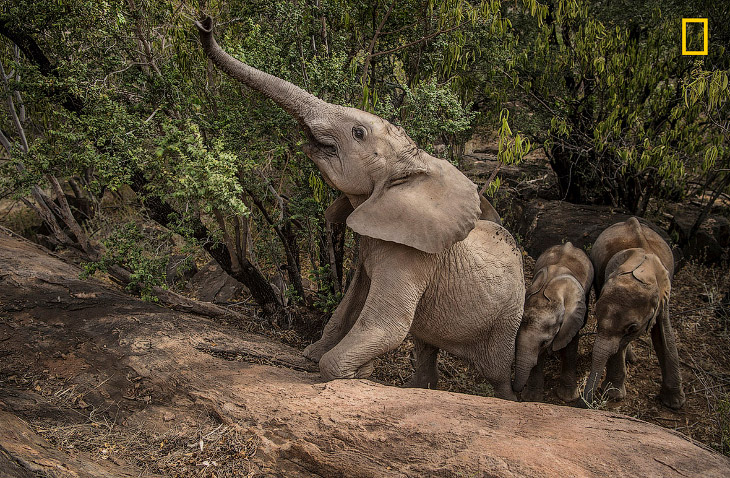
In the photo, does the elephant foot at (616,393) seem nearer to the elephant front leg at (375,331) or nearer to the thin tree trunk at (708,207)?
the elephant front leg at (375,331)

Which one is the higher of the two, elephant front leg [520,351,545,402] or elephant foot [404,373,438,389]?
elephant foot [404,373,438,389]

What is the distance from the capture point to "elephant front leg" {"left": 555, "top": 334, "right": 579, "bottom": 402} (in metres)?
6.16

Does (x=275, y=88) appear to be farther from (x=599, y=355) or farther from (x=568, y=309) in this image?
(x=599, y=355)

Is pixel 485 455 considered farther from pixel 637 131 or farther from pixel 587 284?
pixel 637 131

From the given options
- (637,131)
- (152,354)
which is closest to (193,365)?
(152,354)

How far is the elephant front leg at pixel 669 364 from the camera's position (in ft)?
20.6

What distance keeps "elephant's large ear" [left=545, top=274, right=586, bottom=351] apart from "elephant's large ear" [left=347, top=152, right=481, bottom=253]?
A: 6.00 feet

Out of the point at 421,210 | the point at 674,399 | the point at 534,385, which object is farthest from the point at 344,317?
the point at 674,399

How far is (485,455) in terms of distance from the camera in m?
3.19

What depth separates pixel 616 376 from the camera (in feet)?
20.3

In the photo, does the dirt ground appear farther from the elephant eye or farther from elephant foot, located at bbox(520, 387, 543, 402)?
the elephant eye

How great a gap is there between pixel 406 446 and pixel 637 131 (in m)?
6.63

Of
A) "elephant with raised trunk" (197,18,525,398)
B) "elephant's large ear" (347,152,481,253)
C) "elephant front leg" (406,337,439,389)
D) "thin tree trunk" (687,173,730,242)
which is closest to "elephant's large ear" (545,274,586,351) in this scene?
"elephant front leg" (406,337,439,389)

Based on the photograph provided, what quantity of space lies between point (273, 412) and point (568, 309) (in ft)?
10.5
